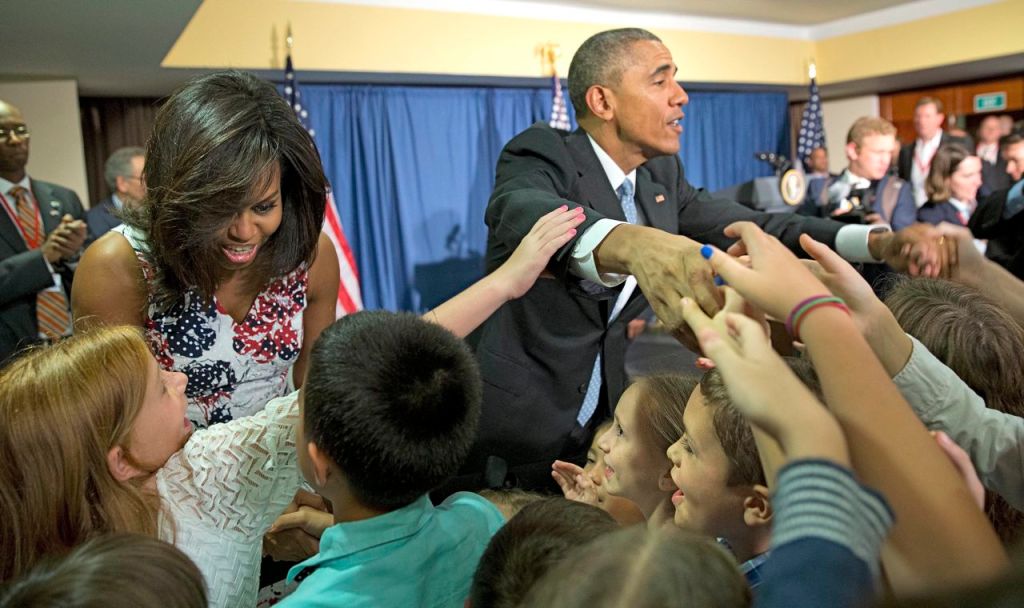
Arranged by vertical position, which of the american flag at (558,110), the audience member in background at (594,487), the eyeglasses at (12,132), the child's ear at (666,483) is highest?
the american flag at (558,110)

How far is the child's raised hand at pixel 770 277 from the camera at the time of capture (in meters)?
0.76

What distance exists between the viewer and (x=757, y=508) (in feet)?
3.73

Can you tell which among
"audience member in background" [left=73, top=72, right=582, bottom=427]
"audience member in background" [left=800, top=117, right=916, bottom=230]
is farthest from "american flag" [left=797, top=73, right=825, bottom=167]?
"audience member in background" [left=73, top=72, right=582, bottom=427]

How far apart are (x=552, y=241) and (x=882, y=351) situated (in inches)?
22.8

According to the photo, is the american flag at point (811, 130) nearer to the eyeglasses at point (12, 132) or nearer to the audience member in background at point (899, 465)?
the eyeglasses at point (12, 132)

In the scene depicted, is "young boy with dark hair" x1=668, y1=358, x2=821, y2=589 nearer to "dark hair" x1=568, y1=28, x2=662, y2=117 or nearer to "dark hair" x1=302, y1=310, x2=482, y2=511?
"dark hair" x1=302, y1=310, x2=482, y2=511

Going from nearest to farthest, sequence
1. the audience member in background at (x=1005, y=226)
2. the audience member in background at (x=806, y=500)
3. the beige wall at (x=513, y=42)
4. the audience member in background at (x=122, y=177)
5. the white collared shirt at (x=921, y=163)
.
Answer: the audience member in background at (x=806, y=500) → the audience member in background at (x=1005, y=226) → the audience member in background at (x=122, y=177) → the beige wall at (x=513, y=42) → the white collared shirt at (x=921, y=163)

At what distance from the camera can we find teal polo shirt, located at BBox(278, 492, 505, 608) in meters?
0.98

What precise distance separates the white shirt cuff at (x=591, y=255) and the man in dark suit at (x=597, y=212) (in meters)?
0.07

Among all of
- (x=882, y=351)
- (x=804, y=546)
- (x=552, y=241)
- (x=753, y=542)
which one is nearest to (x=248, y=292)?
(x=552, y=241)

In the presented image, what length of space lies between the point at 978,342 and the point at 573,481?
796 mm

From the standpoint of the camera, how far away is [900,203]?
16.8 feet

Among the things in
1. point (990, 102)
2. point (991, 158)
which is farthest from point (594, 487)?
point (990, 102)

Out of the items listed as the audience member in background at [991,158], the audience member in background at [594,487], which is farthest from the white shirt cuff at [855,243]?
Answer: the audience member in background at [991,158]
